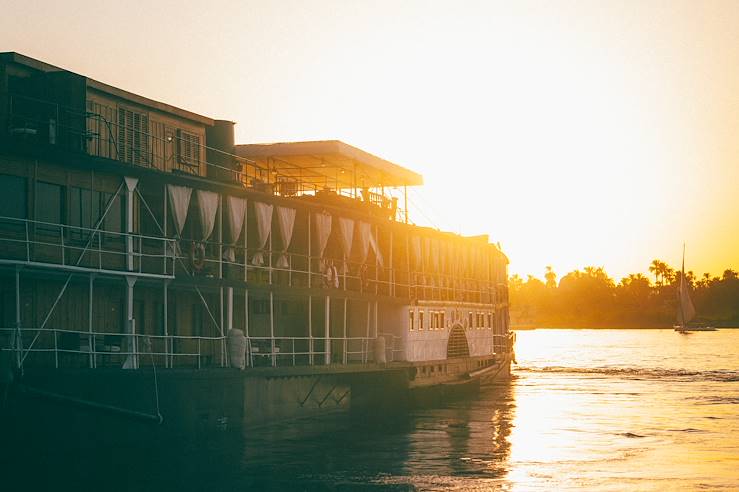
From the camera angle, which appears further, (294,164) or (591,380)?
(591,380)

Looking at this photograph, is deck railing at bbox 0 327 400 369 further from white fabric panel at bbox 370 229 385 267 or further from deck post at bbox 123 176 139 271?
white fabric panel at bbox 370 229 385 267

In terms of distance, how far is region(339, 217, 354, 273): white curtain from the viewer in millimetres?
40281

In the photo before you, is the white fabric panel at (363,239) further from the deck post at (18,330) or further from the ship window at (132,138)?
the deck post at (18,330)

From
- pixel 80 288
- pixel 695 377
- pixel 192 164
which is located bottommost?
pixel 695 377

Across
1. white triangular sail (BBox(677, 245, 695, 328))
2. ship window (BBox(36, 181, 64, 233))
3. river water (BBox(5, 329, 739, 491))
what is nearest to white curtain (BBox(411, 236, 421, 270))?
river water (BBox(5, 329, 739, 491))

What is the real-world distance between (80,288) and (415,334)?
65.5 ft

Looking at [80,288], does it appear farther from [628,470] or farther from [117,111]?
[628,470]

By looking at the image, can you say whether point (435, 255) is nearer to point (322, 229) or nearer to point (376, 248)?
point (376, 248)

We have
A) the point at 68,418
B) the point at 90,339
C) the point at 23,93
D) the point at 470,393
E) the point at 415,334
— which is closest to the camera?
the point at 68,418

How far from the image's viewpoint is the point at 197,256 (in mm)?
31984

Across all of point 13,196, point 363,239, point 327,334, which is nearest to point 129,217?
point 13,196

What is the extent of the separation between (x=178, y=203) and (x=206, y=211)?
127 cm

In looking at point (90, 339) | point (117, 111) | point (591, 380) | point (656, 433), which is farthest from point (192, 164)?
point (591, 380)

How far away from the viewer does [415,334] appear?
46.3 metres
